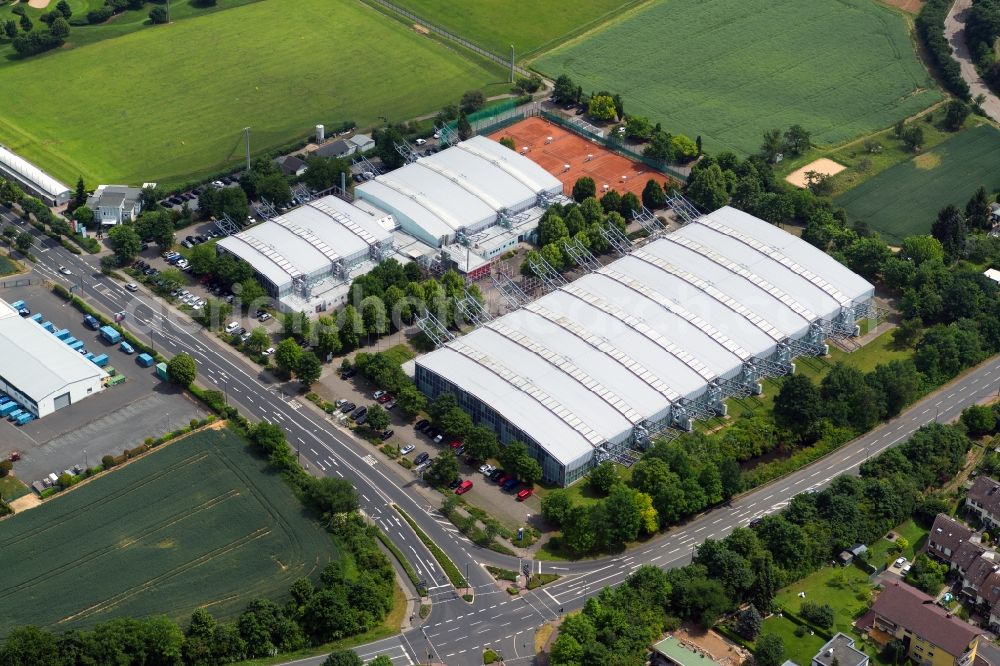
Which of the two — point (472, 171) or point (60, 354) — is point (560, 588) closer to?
point (60, 354)

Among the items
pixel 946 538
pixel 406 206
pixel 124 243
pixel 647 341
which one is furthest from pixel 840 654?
pixel 124 243

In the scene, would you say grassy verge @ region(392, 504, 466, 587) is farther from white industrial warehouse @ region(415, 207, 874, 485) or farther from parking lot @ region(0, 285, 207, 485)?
parking lot @ region(0, 285, 207, 485)

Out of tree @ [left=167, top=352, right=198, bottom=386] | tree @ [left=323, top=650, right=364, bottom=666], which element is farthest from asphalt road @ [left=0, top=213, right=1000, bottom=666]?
tree @ [left=323, top=650, right=364, bottom=666]

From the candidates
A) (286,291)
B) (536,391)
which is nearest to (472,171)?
(286,291)

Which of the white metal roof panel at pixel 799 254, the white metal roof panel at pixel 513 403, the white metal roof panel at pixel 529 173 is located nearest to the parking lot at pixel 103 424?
the white metal roof panel at pixel 513 403

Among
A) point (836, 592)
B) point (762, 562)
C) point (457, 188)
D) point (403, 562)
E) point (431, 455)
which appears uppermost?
point (457, 188)

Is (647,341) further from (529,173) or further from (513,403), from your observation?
(529,173)
